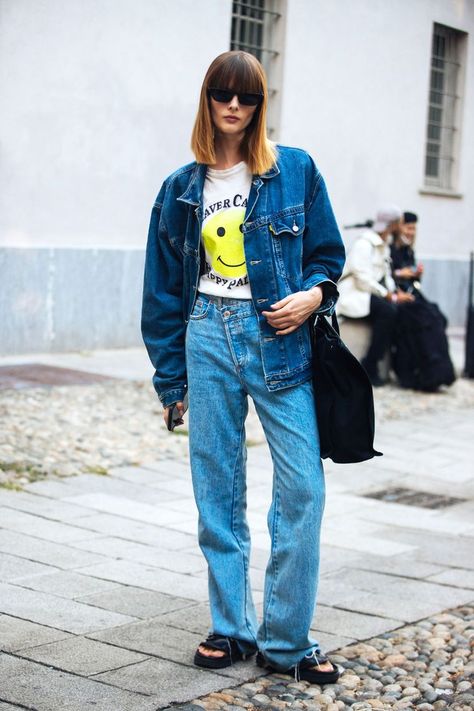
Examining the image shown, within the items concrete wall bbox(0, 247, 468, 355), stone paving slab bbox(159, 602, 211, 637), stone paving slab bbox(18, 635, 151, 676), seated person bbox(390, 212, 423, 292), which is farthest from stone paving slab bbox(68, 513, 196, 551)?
seated person bbox(390, 212, 423, 292)

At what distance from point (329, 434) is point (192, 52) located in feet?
29.1

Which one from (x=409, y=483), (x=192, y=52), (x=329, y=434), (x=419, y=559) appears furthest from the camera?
(x=192, y=52)

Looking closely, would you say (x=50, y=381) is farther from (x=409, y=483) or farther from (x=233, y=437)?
(x=233, y=437)

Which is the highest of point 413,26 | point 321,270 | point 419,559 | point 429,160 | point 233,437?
point 413,26

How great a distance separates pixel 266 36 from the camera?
13219 millimetres

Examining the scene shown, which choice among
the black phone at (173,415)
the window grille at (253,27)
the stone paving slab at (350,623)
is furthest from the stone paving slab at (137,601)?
the window grille at (253,27)

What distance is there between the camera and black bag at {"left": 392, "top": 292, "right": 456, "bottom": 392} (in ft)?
34.3

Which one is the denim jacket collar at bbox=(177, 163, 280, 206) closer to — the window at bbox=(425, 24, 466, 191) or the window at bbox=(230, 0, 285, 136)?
the window at bbox=(230, 0, 285, 136)

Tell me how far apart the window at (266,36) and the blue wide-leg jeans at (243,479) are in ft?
32.0

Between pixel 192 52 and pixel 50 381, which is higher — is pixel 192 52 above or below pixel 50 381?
above

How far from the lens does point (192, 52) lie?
1188 cm

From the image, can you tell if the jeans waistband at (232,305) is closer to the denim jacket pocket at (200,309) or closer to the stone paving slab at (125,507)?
the denim jacket pocket at (200,309)

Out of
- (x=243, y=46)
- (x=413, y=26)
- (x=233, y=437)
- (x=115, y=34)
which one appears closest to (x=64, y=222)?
(x=115, y=34)

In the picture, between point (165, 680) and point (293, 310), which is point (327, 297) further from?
point (165, 680)
